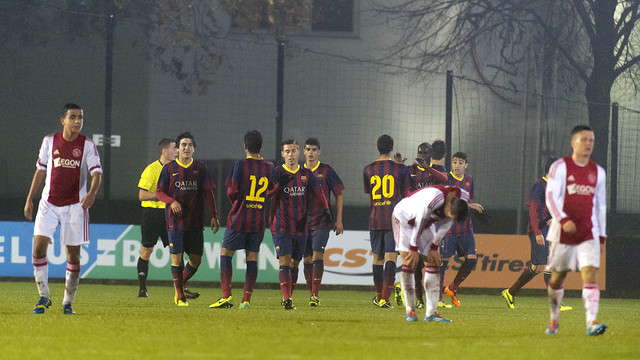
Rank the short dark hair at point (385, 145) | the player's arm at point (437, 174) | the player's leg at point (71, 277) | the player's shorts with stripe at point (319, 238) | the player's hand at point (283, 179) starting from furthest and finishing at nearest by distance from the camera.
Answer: the player's shorts with stripe at point (319, 238), the short dark hair at point (385, 145), the player's arm at point (437, 174), the player's hand at point (283, 179), the player's leg at point (71, 277)

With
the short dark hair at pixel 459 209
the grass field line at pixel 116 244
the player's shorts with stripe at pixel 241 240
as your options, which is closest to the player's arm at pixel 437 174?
the player's shorts with stripe at pixel 241 240

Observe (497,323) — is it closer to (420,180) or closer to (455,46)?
(420,180)

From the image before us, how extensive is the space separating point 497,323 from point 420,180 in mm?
3376

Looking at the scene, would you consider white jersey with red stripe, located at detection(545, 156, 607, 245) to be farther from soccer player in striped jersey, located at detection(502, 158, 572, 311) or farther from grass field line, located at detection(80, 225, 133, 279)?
grass field line, located at detection(80, 225, 133, 279)

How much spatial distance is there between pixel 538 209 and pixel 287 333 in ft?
19.9

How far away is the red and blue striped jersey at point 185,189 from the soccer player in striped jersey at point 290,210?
844 mm

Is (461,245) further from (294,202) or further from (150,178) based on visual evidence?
(150,178)

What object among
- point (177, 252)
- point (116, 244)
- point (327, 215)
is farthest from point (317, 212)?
point (116, 244)

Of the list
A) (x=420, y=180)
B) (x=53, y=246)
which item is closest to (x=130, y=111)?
(x=53, y=246)

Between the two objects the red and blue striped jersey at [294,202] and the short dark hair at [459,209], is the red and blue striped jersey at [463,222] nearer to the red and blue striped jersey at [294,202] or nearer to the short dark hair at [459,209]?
the red and blue striped jersey at [294,202]

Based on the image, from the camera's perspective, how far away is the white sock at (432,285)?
29.8ft

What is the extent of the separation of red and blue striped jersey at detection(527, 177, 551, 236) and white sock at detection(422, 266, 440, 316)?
4027 mm

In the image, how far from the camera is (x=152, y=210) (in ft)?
43.5

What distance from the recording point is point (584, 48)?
19.3 m
